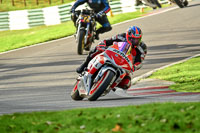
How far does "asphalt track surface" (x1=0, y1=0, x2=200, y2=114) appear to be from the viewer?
407 inches

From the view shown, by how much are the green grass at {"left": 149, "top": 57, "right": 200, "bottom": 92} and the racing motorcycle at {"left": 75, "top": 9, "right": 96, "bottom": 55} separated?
3.63 meters

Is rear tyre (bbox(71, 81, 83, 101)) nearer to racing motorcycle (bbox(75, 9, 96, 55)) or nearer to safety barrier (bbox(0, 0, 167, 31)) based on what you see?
racing motorcycle (bbox(75, 9, 96, 55))

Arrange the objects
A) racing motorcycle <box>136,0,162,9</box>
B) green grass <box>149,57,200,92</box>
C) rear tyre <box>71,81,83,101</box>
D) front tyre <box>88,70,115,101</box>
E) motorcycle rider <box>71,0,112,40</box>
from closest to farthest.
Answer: front tyre <box>88,70,115,101</box> < rear tyre <box>71,81,83,101</box> < green grass <box>149,57,200,92</box> < motorcycle rider <box>71,0,112,40</box> < racing motorcycle <box>136,0,162,9</box>

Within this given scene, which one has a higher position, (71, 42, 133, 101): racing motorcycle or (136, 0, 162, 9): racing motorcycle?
(71, 42, 133, 101): racing motorcycle

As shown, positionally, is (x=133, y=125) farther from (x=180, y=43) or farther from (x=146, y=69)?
(x=180, y=43)

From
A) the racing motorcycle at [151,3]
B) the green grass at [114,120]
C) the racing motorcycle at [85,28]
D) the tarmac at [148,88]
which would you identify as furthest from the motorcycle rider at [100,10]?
the racing motorcycle at [151,3]

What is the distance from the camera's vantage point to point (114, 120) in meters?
7.11

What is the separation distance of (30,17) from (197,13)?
40.7ft

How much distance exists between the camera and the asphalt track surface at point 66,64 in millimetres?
10344

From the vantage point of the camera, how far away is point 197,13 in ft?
85.4

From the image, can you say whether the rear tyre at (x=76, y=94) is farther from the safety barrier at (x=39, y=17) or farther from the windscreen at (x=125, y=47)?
the safety barrier at (x=39, y=17)

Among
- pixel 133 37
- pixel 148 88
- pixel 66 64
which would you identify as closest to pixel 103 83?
pixel 133 37

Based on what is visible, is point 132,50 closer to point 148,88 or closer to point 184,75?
point 148,88

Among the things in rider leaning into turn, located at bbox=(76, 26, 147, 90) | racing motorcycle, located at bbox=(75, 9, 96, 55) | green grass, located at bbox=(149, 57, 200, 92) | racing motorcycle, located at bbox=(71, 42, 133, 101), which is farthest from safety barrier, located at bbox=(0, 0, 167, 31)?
racing motorcycle, located at bbox=(71, 42, 133, 101)
